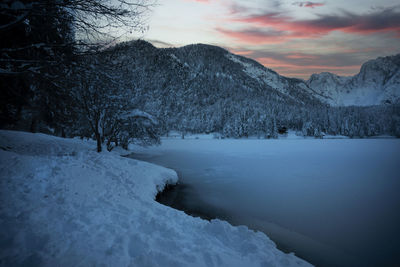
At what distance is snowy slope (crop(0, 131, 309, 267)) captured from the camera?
10.3 ft

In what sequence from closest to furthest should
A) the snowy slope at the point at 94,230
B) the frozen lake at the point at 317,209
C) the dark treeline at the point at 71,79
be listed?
1. the snowy slope at the point at 94,230
2. the dark treeline at the point at 71,79
3. the frozen lake at the point at 317,209

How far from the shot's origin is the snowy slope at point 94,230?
3139mm

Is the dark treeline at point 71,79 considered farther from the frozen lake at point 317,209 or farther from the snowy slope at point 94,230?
the frozen lake at point 317,209

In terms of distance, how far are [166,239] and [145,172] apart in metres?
7.39

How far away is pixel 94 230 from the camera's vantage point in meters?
3.91

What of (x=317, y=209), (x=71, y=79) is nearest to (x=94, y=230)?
(x=71, y=79)

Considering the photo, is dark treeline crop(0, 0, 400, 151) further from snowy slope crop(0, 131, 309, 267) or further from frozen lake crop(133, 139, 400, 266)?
frozen lake crop(133, 139, 400, 266)

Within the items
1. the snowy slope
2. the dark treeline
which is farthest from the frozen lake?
the dark treeline

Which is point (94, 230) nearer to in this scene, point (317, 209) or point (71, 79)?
point (71, 79)

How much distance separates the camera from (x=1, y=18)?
5.79 metres

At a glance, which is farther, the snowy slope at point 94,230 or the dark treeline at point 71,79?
the dark treeline at point 71,79

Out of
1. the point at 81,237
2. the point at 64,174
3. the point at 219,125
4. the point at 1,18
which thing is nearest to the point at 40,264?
the point at 81,237

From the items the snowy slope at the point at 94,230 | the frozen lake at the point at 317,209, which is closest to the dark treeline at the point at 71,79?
the snowy slope at the point at 94,230

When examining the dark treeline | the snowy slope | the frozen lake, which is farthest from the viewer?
the frozen lake
